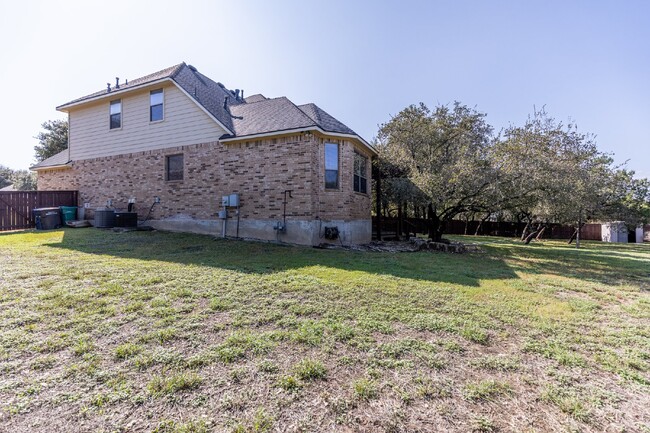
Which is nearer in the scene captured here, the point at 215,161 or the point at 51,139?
the point at 215,161

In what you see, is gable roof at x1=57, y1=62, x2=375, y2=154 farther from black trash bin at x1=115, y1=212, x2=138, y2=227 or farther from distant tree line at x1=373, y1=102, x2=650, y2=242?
black trash bin at x1=115, y1=212, x2=138, y2=227

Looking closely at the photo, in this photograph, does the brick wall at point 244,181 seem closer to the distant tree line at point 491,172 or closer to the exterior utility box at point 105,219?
the exterior utility box at point 105,219

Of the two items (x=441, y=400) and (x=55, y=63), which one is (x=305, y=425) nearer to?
(x=441, y=400)

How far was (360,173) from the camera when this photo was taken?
1183cm

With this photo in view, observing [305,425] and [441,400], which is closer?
[305,425]

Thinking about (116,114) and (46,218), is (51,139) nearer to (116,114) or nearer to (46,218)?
(116,114)

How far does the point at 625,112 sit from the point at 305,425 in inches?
657

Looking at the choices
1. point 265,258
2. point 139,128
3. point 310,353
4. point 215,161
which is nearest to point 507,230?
point 215,161

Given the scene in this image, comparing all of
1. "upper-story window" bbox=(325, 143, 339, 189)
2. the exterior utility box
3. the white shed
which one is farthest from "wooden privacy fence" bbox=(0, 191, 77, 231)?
the white shed

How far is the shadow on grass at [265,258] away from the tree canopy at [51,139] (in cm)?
2762

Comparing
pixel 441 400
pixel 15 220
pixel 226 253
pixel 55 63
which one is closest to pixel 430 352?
pixel 441 400

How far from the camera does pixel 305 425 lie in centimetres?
183

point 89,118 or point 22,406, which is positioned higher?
point 89,118

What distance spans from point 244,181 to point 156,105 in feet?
18.1
